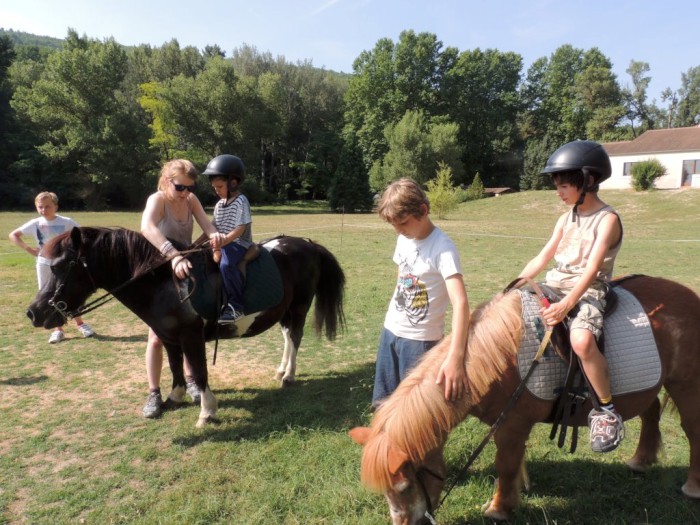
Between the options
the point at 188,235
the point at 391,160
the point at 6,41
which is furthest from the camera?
the point at 391,160

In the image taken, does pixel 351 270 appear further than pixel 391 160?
No

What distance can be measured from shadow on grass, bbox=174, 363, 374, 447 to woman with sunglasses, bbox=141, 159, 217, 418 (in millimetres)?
501

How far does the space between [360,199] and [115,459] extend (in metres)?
37.3

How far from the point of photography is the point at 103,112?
38.4 metres

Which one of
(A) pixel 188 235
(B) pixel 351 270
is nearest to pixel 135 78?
(B) pixel 351 270

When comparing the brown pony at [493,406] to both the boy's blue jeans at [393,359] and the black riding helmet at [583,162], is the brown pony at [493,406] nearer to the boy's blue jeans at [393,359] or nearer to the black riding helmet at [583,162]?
the boy's blue jeans at [393,359]

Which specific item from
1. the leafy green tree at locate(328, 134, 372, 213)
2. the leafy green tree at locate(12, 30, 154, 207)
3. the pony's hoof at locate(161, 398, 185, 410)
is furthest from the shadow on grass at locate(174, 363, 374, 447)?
the leafy green tree at locate(12, 30, 154, 207)

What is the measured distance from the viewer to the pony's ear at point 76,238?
11.0 ft

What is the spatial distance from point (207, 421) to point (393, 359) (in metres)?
2.00

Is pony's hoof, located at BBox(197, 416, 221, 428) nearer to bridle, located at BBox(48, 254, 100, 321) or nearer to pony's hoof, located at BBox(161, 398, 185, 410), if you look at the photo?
pony's hoof, located at BBox(161, 398, 185, 410)

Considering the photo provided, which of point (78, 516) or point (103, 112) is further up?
point (103, 112)

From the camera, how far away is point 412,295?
259cm

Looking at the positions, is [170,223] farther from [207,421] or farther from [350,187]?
[350,187]

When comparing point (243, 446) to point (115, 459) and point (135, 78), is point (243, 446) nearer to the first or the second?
point (115, 459)
